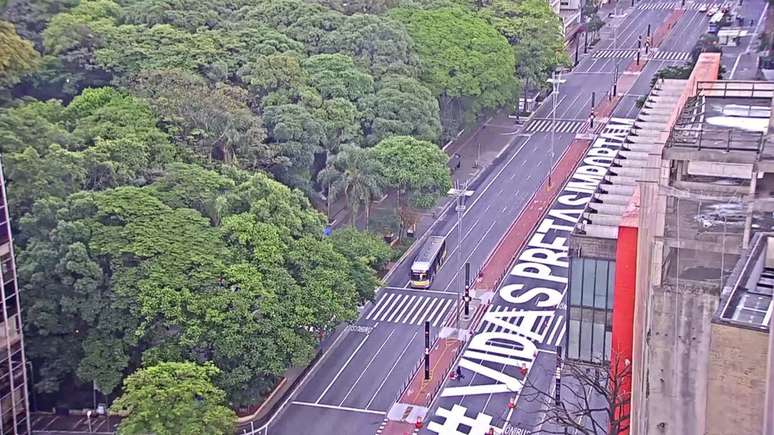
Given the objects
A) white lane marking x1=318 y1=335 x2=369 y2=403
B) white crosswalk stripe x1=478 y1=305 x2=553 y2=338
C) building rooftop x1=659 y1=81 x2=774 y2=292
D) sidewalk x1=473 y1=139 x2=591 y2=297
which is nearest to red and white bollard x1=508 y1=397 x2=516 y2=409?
white crosswalk stripe x1=478 y1=305 x2=553 y2=338

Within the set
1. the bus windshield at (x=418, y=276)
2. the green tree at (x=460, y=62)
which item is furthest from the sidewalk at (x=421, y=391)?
the green tree at (x=460, y=62)

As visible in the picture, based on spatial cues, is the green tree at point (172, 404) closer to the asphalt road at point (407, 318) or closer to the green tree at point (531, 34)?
the asphalt road at point (407, 318)

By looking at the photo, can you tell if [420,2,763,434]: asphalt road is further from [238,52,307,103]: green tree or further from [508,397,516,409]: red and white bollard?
[238,52,307,103]: green tree

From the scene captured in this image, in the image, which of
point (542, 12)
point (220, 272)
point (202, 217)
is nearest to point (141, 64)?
point (202, 217)

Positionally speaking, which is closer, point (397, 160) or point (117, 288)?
point (117, 288)

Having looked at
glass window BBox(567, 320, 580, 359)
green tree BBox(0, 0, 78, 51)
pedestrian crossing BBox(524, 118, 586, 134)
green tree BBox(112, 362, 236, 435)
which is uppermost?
green tree BBox(0, 0, 78, 51)

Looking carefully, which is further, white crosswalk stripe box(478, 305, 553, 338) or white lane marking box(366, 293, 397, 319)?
white lane marking box(366, 293, 397, 319)

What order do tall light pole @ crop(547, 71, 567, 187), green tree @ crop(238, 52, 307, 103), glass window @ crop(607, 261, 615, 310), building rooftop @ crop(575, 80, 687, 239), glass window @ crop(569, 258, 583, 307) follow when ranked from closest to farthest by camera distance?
glass window @ crop(607, 261, 615, 310) < glass window @ crop(569, 258, 583, 307) < building rooftop @ crop(575, 80, 687, 239) < green tree @ crop(238, 52, 307, 103) < tall light pole @ crop(547, 71, 567, 187)

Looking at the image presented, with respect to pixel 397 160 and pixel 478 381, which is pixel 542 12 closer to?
pixel 397 160
